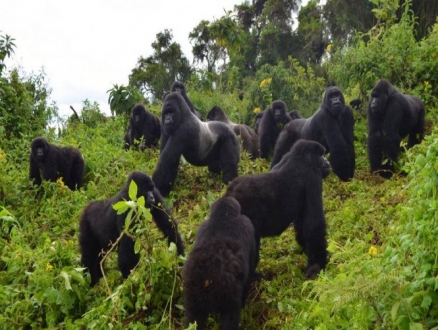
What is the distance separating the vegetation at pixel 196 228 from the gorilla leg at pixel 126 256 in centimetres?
22

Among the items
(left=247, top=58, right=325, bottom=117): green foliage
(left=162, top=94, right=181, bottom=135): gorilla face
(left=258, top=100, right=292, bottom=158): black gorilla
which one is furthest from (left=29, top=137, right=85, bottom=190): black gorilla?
(left=247, top=58, right=325, bottom=117): green foliage

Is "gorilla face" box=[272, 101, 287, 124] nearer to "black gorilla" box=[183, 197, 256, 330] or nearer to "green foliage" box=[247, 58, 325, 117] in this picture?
"black gorilla" box=[183, 197, 256, 330]

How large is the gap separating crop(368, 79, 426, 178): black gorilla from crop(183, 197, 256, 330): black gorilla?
395cm

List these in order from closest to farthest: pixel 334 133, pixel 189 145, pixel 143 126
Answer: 1. pixel 189 145
2. pixel 334 133
3. pixel 143 126

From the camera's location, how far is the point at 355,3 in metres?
18.9

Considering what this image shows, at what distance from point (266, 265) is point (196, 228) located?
40.5 inches

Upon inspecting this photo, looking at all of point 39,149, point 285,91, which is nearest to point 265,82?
point 285,91

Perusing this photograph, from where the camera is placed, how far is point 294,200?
4992mm

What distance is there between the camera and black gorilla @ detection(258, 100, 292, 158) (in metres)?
9.91

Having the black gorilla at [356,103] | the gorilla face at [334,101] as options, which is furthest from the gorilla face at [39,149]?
the black gorilla at [356,103]

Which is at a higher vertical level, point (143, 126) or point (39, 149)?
point (143, 126)

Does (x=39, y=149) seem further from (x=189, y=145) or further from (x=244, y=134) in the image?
(x=244, y=134)


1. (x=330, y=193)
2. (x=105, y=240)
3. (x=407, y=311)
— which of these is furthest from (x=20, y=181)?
(x=407, y=311)

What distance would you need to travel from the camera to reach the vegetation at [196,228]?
10.0ft
